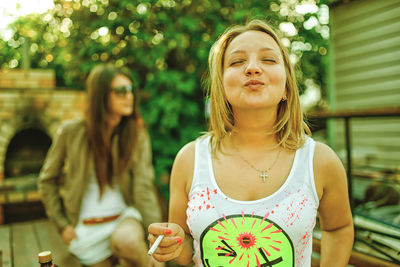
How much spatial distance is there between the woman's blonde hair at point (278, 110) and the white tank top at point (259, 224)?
0.48 feet

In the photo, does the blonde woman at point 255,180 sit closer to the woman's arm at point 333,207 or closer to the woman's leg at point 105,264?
the woman's arm at point 333,207

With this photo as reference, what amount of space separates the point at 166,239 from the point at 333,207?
0.63m

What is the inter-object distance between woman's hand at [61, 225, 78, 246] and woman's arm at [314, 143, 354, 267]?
1655mm

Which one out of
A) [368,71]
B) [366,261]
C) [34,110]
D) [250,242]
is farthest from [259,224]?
[368,71]

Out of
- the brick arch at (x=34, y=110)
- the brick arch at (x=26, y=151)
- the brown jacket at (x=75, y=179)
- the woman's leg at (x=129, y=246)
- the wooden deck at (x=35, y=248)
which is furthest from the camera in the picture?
the brick arch at (x=26, y=151)

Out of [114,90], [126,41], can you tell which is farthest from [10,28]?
[114,90]

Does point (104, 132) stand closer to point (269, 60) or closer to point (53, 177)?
point (53, 177)

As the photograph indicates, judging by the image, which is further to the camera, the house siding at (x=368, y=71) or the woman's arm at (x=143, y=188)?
the house siding at (x=368, y=71)

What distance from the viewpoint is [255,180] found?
1.18 meters

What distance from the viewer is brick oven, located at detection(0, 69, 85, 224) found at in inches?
167

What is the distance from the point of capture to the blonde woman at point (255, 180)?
3.60 ft

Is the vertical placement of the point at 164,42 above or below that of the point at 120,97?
above

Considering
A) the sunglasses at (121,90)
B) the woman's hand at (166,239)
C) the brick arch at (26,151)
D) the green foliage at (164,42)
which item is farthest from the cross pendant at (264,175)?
the brick arch at (26,151)

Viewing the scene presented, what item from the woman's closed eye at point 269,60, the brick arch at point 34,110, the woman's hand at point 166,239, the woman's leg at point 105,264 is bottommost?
the woman's leg at point 105,264
